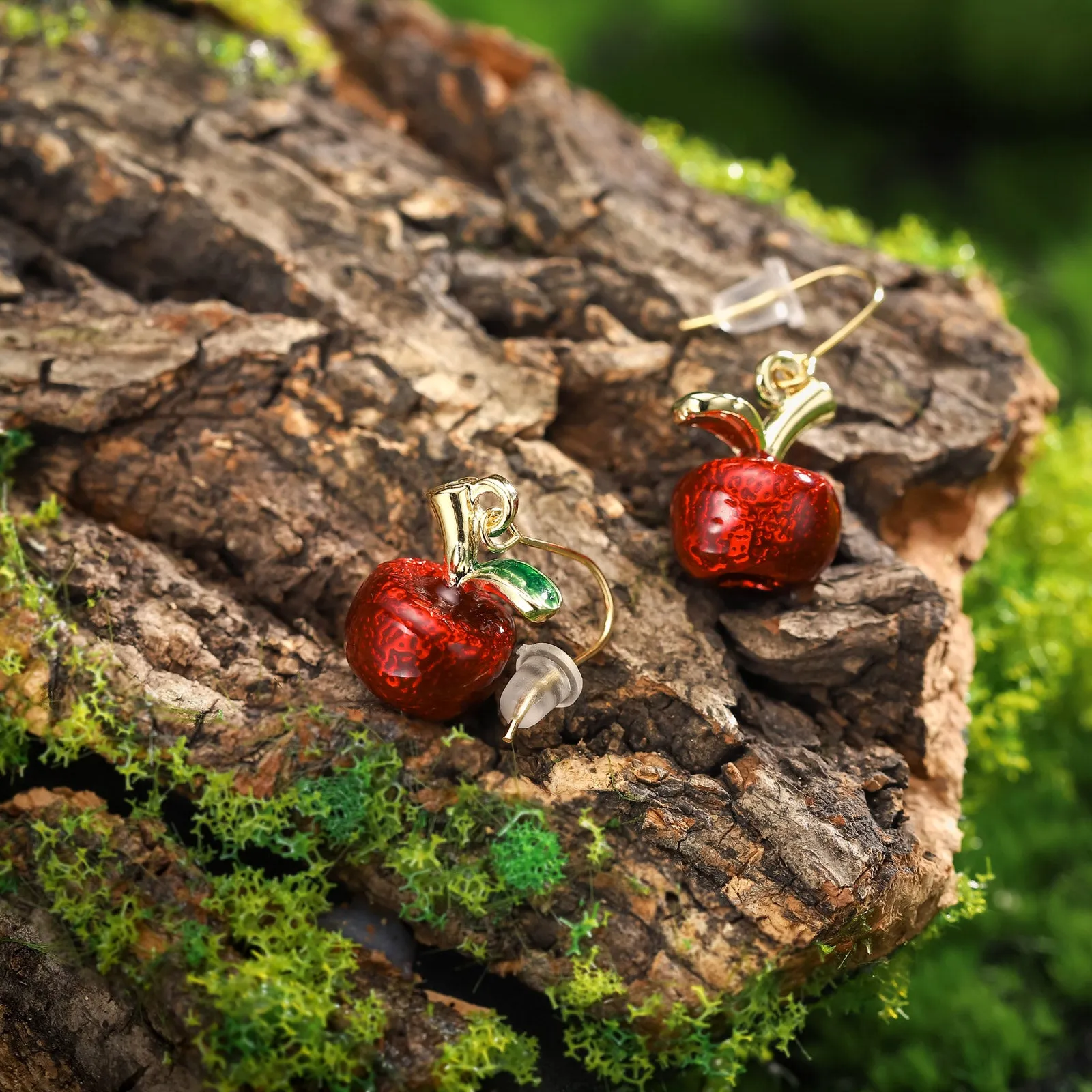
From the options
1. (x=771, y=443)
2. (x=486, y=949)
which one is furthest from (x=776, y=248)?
(x=486, y=949)

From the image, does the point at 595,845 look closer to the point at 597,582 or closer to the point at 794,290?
the point at 597,582

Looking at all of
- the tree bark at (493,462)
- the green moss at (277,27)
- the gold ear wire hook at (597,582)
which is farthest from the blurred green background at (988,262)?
the green moss at (277,27)

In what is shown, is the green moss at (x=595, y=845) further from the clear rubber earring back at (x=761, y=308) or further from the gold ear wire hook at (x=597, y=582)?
the clear rubber earring back at (x=761, y=308)

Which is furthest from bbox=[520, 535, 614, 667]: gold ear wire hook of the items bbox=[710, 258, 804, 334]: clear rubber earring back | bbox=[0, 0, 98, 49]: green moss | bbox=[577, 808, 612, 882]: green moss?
bbox=[0, 0, 98, 49]: green moss

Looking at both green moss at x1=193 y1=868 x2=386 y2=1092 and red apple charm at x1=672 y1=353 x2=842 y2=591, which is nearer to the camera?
green moss at x1=193 y1=868 x2=386 y2=1092

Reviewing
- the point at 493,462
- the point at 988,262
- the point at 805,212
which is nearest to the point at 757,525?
the point at 493,462

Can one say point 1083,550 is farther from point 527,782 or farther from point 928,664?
point 527,782

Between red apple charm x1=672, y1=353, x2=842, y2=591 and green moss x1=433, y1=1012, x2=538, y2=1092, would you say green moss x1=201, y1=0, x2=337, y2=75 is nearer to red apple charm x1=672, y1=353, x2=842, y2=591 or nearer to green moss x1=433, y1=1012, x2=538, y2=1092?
red apple charm x1=672, y1=353, x2=842, y2=591
